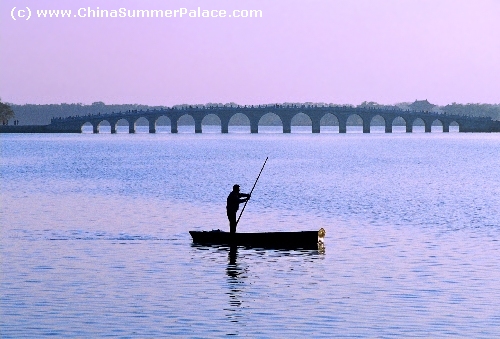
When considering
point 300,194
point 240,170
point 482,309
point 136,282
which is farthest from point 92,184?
point 482,309

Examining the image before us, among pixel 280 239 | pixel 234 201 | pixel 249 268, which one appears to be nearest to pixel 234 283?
pixel 249 268

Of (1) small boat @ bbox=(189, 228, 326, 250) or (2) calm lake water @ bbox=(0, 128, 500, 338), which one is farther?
(1) small boat @ bbox=(189, 228, 326, 250)

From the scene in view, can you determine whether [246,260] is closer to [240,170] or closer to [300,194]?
[300,194]

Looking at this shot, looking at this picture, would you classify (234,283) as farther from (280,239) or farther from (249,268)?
(280,239)

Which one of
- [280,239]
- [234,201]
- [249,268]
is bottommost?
[249,268]

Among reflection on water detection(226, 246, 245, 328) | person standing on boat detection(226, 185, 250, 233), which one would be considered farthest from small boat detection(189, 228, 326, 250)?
person standing on boat detection(226, 185, 250, 233)

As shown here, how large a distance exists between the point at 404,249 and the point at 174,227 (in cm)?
862

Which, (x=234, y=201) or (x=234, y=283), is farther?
(x=234, y=201)

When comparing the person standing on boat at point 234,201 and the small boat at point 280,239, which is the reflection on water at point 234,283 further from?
the person standing on boat at point 234,201

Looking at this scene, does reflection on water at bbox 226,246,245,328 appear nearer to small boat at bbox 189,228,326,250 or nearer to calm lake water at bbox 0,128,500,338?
calm lake water at bbox 0,128,500,338

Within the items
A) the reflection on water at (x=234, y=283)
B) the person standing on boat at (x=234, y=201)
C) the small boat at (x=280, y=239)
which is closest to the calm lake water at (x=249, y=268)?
the reflection on water at (x=234, y=283)

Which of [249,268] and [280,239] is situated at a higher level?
[280,239]

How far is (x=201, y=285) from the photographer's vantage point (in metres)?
21.5

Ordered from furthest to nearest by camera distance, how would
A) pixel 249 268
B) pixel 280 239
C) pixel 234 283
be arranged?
pixel 280 239
pixel 249 268
pixel 234 283
